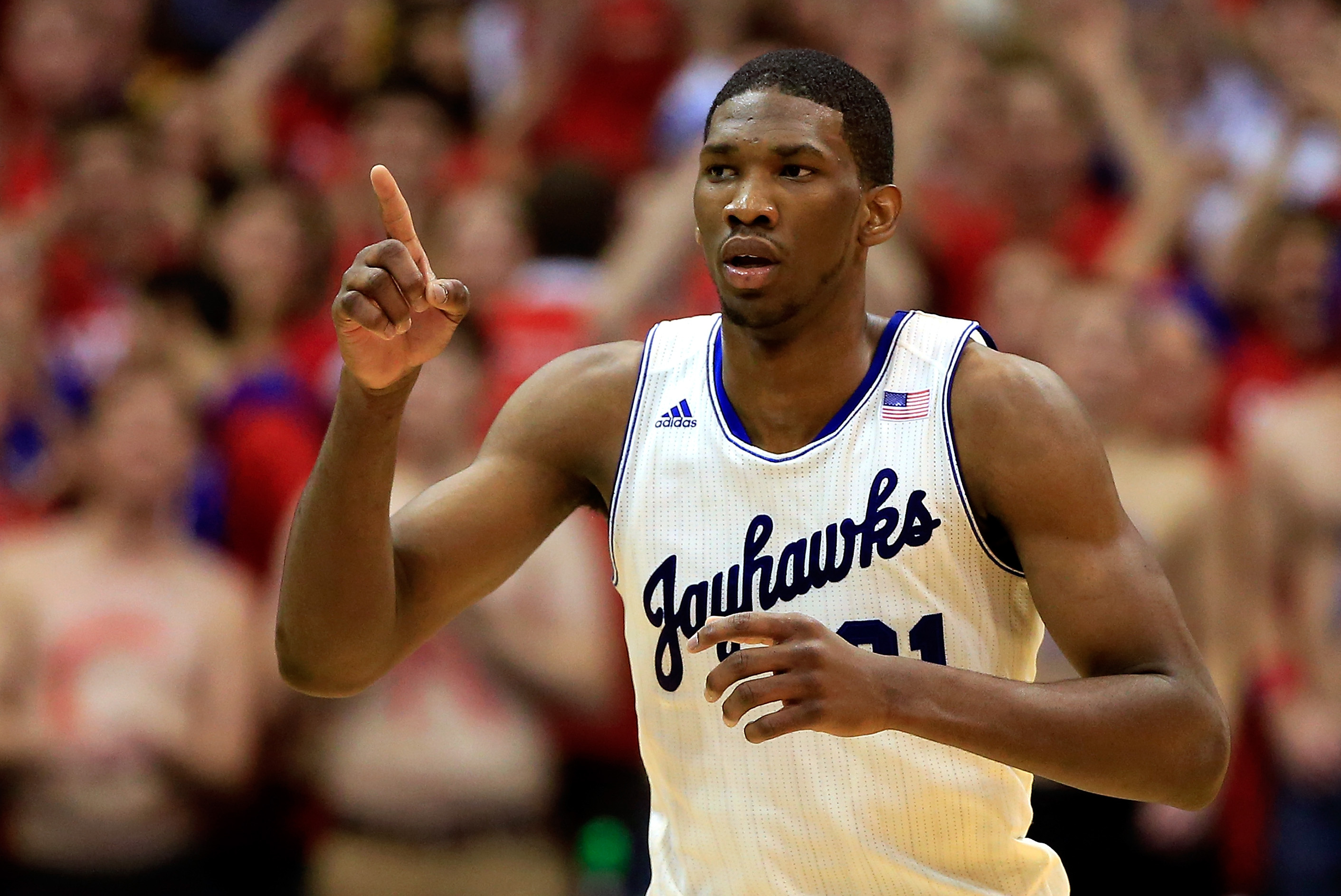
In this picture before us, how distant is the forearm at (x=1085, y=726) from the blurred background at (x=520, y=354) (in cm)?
282

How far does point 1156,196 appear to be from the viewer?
25.7 feet

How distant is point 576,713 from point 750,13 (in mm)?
3565

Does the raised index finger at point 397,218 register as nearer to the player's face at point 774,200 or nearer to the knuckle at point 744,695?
the player's face at point 774,200

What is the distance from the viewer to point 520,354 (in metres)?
6.80

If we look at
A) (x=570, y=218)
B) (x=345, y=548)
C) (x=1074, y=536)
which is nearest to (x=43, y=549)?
(x=570, y=218)

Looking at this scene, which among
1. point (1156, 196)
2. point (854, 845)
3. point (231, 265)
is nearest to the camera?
point (854, 845)

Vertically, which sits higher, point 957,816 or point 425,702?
point 425,702

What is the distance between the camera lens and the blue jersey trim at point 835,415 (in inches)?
135

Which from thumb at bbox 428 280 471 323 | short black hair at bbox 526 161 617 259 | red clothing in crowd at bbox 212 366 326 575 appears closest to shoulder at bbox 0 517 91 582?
red clothing in crowd at bbox 212 366 326 575

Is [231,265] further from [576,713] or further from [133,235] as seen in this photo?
[576,713]

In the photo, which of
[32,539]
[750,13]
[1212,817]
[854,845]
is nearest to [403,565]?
[854,845]

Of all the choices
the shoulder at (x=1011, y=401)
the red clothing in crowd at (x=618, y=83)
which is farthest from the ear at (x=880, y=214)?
the red clothing in crowd at (x=618, y=83)

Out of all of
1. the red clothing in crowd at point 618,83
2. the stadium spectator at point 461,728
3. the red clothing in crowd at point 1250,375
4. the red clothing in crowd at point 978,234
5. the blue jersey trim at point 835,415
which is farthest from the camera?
the red clothing in crowd at point 618,83

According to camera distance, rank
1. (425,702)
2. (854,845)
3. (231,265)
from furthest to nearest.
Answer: (231,265), (425,702), (854,845)
